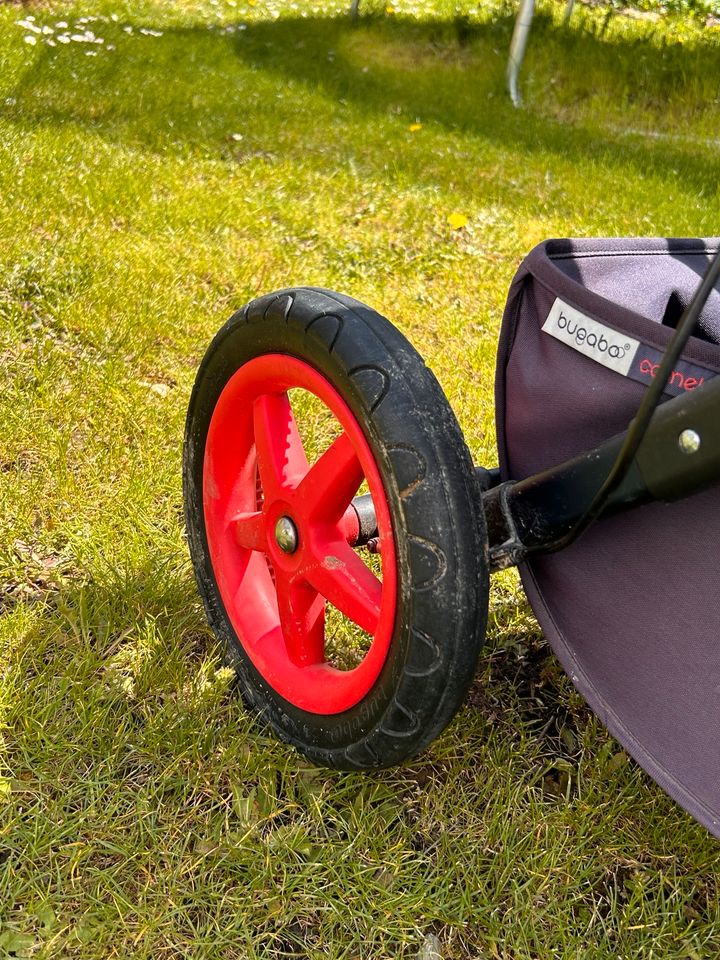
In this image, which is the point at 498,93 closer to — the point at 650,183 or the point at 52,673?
the point at 650,183

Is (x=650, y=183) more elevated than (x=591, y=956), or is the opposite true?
(x=650, y=183)

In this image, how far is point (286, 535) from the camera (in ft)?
4.25

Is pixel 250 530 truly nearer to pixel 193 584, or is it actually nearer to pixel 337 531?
pixel 337 531

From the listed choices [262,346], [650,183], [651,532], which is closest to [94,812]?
[262,346]

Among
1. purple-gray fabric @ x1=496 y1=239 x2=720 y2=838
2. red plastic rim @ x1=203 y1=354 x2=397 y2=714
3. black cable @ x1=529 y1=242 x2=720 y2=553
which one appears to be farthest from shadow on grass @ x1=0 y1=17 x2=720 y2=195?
black cable @ x1=529 y1=242 x2=720 y2=553

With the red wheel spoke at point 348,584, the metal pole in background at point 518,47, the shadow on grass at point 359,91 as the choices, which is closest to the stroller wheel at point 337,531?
the red wheel spoke at point 348,584

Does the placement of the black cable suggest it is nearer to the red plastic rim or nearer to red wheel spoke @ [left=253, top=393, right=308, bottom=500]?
the red plastic rim

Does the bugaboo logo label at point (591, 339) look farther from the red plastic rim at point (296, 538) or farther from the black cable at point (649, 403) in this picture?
the red plastic rim at point (296, 538)

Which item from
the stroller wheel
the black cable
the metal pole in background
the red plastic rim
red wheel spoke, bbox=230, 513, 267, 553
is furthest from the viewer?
the metal pole in background

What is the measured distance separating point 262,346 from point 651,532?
0.57m

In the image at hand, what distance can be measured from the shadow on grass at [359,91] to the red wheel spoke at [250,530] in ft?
7.85

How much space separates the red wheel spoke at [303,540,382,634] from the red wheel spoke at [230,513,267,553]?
0.14 meters

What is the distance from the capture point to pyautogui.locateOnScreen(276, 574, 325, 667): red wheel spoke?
4.42ft

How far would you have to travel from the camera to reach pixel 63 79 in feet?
12.9
